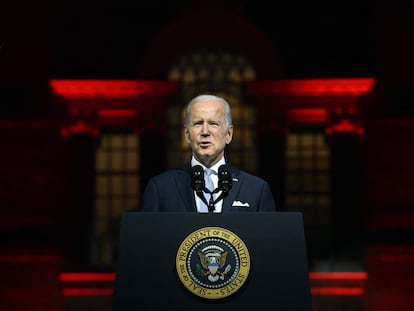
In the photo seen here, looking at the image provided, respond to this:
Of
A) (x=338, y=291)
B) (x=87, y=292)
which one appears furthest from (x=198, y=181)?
(x=87, y=292)

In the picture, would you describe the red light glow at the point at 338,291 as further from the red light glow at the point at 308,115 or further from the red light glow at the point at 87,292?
the red light glow at the point at 308,115

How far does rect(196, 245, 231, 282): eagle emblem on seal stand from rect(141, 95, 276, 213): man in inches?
15.4

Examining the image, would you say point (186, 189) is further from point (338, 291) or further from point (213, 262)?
point (338, 291)

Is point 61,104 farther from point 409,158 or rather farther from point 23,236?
point 409,158

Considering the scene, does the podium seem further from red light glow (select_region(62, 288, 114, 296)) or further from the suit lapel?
red light glow (select_region(62, 288, 114, 296))

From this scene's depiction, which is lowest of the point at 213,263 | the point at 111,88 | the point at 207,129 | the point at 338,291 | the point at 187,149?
the point at 213,263

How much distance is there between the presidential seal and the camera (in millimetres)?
2449

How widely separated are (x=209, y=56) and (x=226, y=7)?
1.19 metres

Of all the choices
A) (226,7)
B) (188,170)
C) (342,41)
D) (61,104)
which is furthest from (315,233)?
(188,170)

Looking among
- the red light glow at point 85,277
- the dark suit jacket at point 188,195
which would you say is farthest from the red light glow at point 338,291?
the dark suit jacket at point 188,195

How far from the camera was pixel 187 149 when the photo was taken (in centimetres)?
1548

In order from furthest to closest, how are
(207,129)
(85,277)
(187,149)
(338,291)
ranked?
(187,149) < (85,277) < (338,291) < (207,129)

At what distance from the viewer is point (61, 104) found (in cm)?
1501

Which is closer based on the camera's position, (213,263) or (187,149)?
(213,263)
